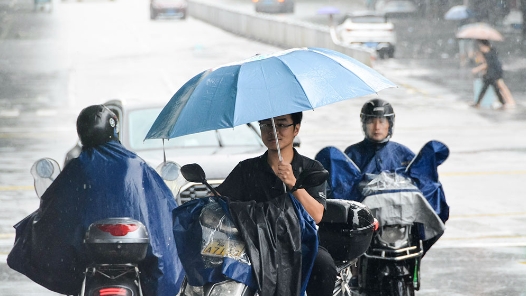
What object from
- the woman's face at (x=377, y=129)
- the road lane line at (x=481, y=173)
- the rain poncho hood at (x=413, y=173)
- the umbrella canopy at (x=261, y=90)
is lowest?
the road lane line at (x=481, y=173)

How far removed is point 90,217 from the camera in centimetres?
555

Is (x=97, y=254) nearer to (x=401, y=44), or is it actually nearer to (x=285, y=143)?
(x=285, y=143)

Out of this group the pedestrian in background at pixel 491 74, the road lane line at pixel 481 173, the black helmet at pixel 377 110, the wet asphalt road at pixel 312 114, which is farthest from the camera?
the pedestrian in background at pixel 491 74

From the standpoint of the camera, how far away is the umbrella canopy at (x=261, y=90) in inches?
198

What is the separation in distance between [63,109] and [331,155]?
17064 millimetres

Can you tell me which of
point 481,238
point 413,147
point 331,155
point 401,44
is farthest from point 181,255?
point 401,44

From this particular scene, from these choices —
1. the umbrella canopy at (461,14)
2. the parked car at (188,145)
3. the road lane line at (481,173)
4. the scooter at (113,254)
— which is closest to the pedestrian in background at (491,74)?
the road lane line at (481,173)

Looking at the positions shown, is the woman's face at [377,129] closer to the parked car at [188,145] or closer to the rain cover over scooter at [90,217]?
the rain cover over scooter at [90,217]

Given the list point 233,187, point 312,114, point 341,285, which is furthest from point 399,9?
point 233,187

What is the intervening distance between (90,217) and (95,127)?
48 centimetres

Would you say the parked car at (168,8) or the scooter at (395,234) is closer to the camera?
the scooter at (395,234)

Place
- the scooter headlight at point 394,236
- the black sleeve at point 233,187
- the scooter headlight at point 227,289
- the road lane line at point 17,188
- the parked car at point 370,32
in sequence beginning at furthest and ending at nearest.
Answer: the parked car at point 370,32
the road lane line at point 17,188
the scooter headlight at point 394,236
the black sleeve at point 233,187
the scooter headlight at point 227,289

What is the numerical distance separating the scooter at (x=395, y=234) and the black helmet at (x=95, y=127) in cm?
181

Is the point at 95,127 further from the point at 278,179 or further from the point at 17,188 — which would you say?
the point at 17,188
